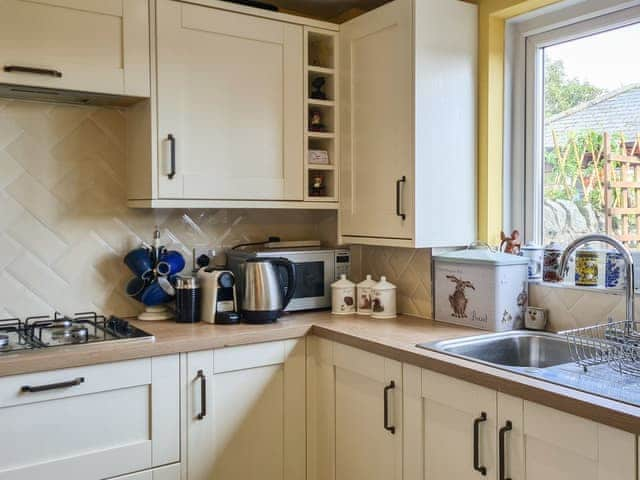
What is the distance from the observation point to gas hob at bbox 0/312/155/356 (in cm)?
197

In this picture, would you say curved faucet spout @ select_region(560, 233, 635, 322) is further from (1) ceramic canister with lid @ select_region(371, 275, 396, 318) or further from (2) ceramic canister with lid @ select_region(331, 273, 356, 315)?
(2) ceramic canister with lid @ select_region(331, 273, 356, 315)

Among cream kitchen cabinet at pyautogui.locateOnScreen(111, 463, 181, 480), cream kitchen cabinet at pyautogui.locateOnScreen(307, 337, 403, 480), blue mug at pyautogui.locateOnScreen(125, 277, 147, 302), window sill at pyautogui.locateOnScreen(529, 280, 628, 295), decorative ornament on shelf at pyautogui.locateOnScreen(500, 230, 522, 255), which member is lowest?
cream kitchen cabinet at pyautogui.locateOnScreen(111, 463, 181, 480)

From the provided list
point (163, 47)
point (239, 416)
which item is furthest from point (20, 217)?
point (239, 416)

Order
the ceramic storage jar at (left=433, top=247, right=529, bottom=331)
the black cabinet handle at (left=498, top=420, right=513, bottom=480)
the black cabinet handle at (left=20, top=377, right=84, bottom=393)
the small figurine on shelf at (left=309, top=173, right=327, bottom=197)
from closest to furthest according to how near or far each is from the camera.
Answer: the black cabinet handle at (left=498, top=420, right=513, bottom=480)
the black cabinet handle at (left=20, top=377, right=84, bottom=393)
the ceramic storage jar at (left=433, top=247, right=529, bottom=331)
the small figurine on shelf at (left=309, top=173, right=327, bottom=197)

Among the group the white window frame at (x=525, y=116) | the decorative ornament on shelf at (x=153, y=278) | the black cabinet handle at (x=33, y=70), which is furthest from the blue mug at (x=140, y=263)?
the white window frame at (x=525, y=116)

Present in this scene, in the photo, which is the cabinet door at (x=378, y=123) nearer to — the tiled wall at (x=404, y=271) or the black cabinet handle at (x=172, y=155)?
the tiled wall at (x=404, y=271)

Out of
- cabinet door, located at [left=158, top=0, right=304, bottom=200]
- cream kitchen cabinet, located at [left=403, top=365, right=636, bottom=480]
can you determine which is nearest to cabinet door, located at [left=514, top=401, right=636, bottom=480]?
cream kitchen cabinet, located at [left=403, top=365, right=636, bottom=480]

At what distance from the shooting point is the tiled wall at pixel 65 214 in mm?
2271

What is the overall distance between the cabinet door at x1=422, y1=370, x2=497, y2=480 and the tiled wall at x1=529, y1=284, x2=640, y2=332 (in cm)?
62

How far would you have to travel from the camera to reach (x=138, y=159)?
2361 millimetres

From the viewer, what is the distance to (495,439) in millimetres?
1646

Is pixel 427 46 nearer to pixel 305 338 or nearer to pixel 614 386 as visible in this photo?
pixel 305 338

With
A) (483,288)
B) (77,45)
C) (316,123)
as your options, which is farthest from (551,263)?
(77,45)

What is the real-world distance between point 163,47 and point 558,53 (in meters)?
1.40
